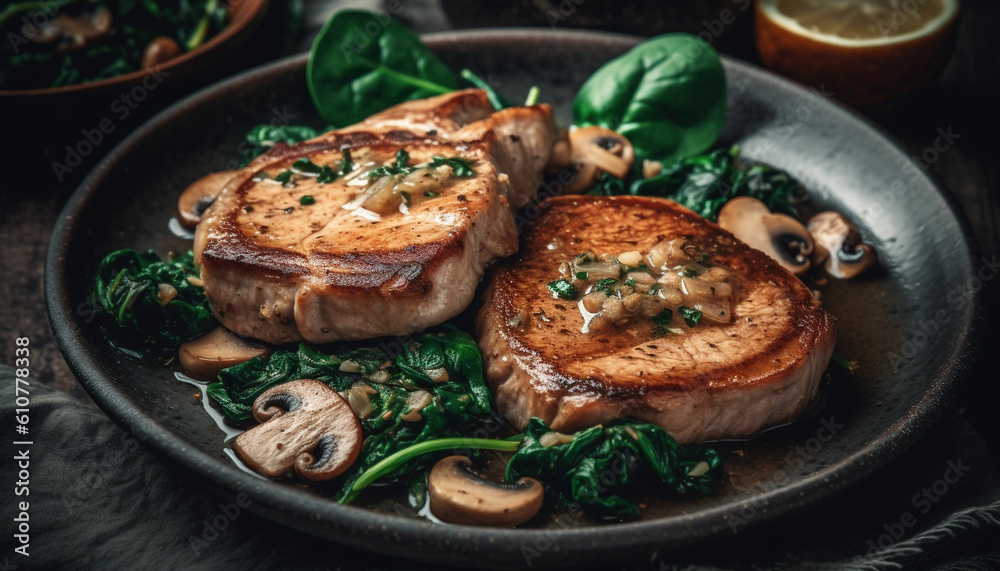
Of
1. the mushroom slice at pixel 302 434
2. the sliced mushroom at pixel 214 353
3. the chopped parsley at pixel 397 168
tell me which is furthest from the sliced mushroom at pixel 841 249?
the sliced mushroom at pixel 214 353

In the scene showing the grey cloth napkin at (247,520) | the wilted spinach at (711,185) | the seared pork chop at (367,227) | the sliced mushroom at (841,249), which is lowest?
the grey cloth napkin at (247,520)

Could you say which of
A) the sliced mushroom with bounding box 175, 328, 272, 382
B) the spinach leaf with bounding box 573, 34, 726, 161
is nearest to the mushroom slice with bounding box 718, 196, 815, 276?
the spinach leaf with bounding box 573, 34, 726, 161

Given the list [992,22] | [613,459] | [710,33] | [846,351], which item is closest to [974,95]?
[992,22]

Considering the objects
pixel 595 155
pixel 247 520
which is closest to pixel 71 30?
pixel 595 155

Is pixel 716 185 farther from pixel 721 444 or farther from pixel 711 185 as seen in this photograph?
pixel 721 444

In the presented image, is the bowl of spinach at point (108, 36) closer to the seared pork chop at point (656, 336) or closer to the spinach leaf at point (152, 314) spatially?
the spinach leaf at point (152, 314)

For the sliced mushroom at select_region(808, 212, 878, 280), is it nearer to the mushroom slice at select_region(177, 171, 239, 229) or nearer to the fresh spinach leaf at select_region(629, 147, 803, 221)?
the fresh spinach leaf at select_region(629, 147, 803, 221)
